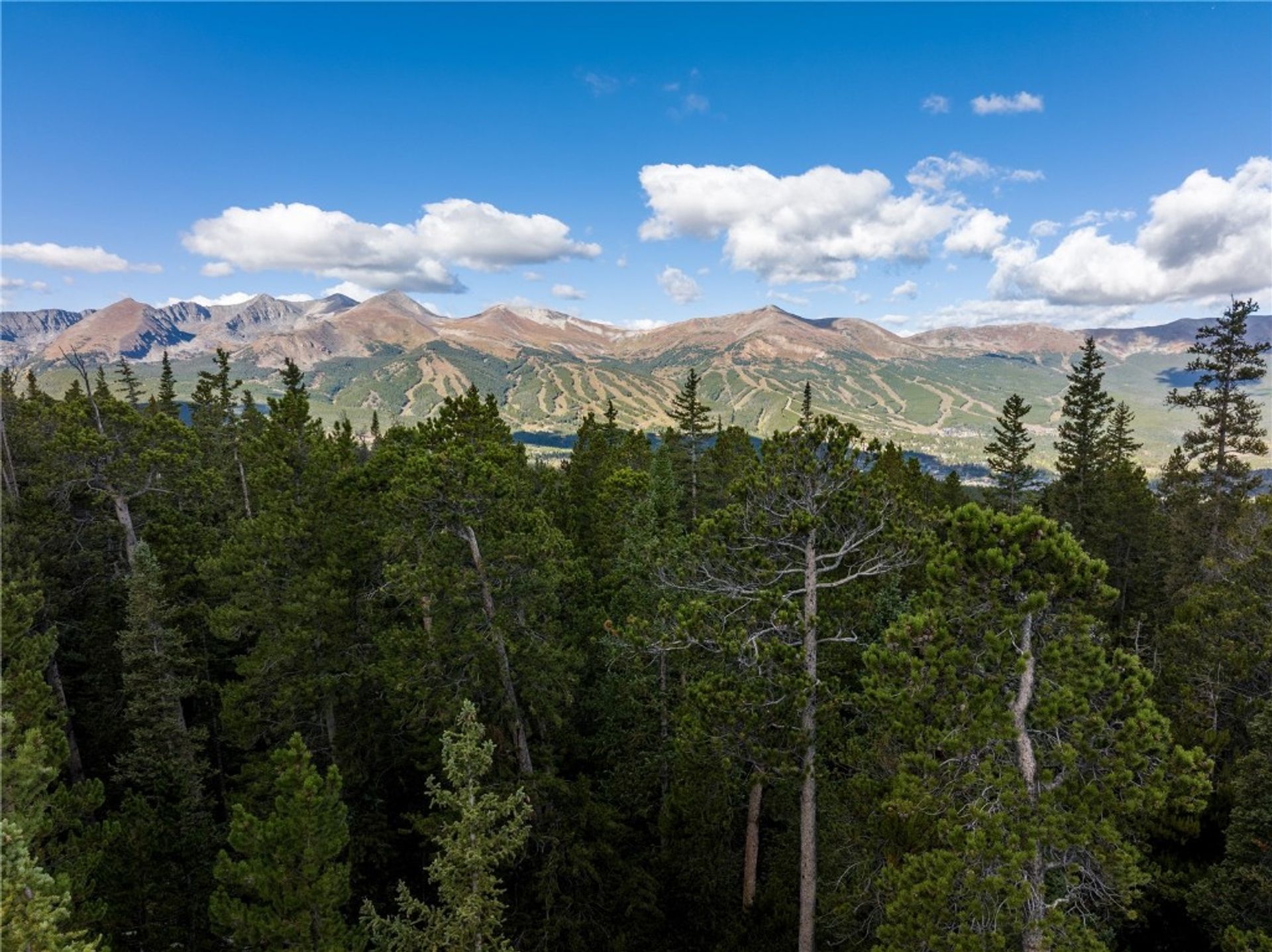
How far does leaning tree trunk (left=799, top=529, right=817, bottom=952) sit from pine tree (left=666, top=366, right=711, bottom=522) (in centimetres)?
2643

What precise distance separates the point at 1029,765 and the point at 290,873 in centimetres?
1482

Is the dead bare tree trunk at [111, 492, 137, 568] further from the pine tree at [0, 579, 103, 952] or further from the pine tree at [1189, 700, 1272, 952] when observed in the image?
the pine tree at [1189, 700, 1272, 952]

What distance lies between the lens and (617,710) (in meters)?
22.4

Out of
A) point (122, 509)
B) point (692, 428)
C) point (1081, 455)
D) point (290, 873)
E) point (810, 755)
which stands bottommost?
point (290, 873)

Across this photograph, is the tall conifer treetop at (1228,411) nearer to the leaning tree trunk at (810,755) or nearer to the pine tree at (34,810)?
the leaning tree trunk at (810,755)

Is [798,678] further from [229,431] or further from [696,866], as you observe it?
[229,431]

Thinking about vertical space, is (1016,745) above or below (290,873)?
above

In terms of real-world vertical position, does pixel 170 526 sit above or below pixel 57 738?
above

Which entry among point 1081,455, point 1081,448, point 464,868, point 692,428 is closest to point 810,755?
point 464,868

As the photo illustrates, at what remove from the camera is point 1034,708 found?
9414 mm

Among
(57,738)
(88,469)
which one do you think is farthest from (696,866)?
(88,469)

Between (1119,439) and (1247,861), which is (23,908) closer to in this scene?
(1247,861)

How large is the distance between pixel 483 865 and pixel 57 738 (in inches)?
439

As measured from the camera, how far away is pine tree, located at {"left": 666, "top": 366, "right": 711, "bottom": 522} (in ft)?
137
